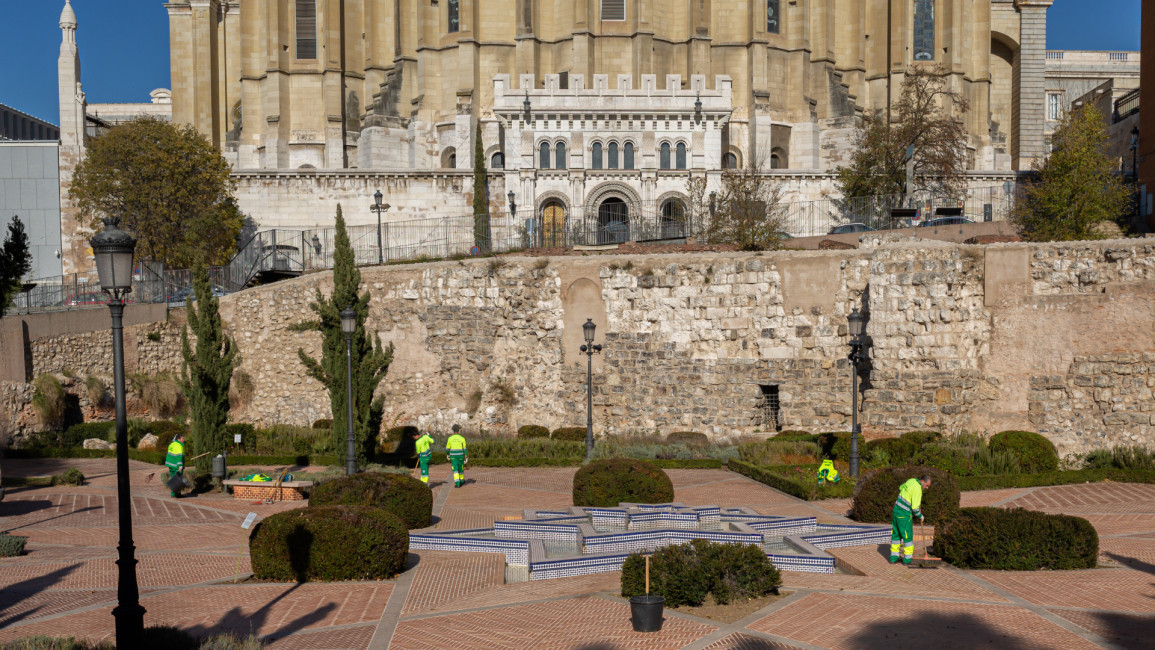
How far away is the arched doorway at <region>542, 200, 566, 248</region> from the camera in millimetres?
41094

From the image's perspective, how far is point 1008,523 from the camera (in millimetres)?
13609

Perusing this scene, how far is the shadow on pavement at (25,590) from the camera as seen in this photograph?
37.3 ft

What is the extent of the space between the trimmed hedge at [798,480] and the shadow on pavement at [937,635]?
8.57 metres

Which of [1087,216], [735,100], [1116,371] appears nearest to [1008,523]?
[1116,371]

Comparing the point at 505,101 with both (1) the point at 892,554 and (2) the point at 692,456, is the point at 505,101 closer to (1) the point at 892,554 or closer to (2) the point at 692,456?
(2) the point at 692,456

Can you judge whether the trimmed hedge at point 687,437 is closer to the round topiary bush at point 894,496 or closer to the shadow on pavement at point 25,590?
the round topiary bush at point 894,496

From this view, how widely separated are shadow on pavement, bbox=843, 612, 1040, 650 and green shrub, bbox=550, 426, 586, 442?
17838 millimetres

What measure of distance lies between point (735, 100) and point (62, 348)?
3522cm

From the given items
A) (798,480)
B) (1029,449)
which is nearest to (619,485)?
(798,480)

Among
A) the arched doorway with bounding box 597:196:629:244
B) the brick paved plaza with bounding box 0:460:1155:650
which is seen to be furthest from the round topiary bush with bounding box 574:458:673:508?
the arched doorway with bounding box 597:196:629:244

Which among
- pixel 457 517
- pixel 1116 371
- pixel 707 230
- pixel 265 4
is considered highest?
pixel 265 4

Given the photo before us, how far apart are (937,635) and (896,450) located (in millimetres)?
12728

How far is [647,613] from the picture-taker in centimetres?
1062

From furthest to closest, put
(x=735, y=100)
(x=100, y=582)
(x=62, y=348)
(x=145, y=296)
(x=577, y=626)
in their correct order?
(x=735, y=100) → (x=145, y=296) → (x=62, y=348) → (x=100, y=582) → (x=577, y=626)
